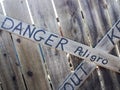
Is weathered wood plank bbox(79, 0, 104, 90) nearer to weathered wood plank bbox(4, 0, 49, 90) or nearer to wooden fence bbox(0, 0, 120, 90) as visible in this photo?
wooden fence bbox(0, 0, 120, 90)

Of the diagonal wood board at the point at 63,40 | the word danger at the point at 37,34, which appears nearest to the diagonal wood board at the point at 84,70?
the diagonal wood board at the point at 63,40

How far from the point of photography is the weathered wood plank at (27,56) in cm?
330

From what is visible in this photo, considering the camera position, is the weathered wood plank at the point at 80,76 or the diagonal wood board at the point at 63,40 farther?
the weathered wood plank at the point at 80,76

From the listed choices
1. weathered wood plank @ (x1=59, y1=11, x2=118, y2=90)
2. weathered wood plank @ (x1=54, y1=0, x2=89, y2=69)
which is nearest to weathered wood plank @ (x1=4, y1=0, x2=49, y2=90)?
weathered wood plank @ (x1=59, y1=11, x2=118, y2=90)

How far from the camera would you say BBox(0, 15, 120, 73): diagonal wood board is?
3238mm

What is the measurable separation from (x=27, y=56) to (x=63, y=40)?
0.47m

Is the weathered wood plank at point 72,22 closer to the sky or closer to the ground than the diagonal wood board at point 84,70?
closer to the sky

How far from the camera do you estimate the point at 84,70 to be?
132 inches

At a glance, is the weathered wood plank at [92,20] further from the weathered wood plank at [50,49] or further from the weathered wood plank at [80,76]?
the weathered wood plank at [50,49]

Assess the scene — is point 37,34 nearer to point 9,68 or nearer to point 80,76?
point 9,68

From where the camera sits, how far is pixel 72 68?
11.2ft

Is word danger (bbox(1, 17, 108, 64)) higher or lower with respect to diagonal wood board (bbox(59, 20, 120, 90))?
higher

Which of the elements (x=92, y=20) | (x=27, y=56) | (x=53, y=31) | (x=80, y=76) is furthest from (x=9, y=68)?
(x=92, y=20)

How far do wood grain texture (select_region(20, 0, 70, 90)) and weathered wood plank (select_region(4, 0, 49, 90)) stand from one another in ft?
0.27
